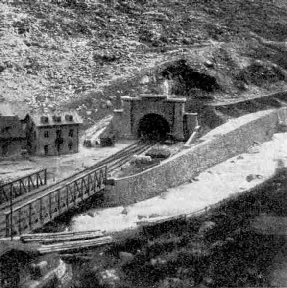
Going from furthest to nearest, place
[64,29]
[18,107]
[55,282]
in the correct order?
[64,29] → [18,107] → [55,282]

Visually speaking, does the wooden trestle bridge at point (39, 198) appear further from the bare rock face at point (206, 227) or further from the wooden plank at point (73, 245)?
the bare rock face at point (206, 227)

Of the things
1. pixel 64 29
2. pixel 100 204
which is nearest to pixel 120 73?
pixel 64 29

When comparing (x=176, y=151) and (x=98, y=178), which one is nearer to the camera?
(x=98, y=178)

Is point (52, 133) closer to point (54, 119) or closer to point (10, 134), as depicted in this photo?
point (54, 119)

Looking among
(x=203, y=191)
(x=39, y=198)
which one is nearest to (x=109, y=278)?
(x=39, y=198)

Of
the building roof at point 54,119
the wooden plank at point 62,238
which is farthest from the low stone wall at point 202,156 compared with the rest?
the building roof at point 54,119

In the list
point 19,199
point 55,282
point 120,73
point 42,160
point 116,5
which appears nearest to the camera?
point 55,282

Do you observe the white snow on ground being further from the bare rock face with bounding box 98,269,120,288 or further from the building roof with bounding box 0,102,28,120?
the building roof with bounding box 0,102,28,120

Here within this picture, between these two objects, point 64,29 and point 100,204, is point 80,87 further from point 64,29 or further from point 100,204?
point 100,204
